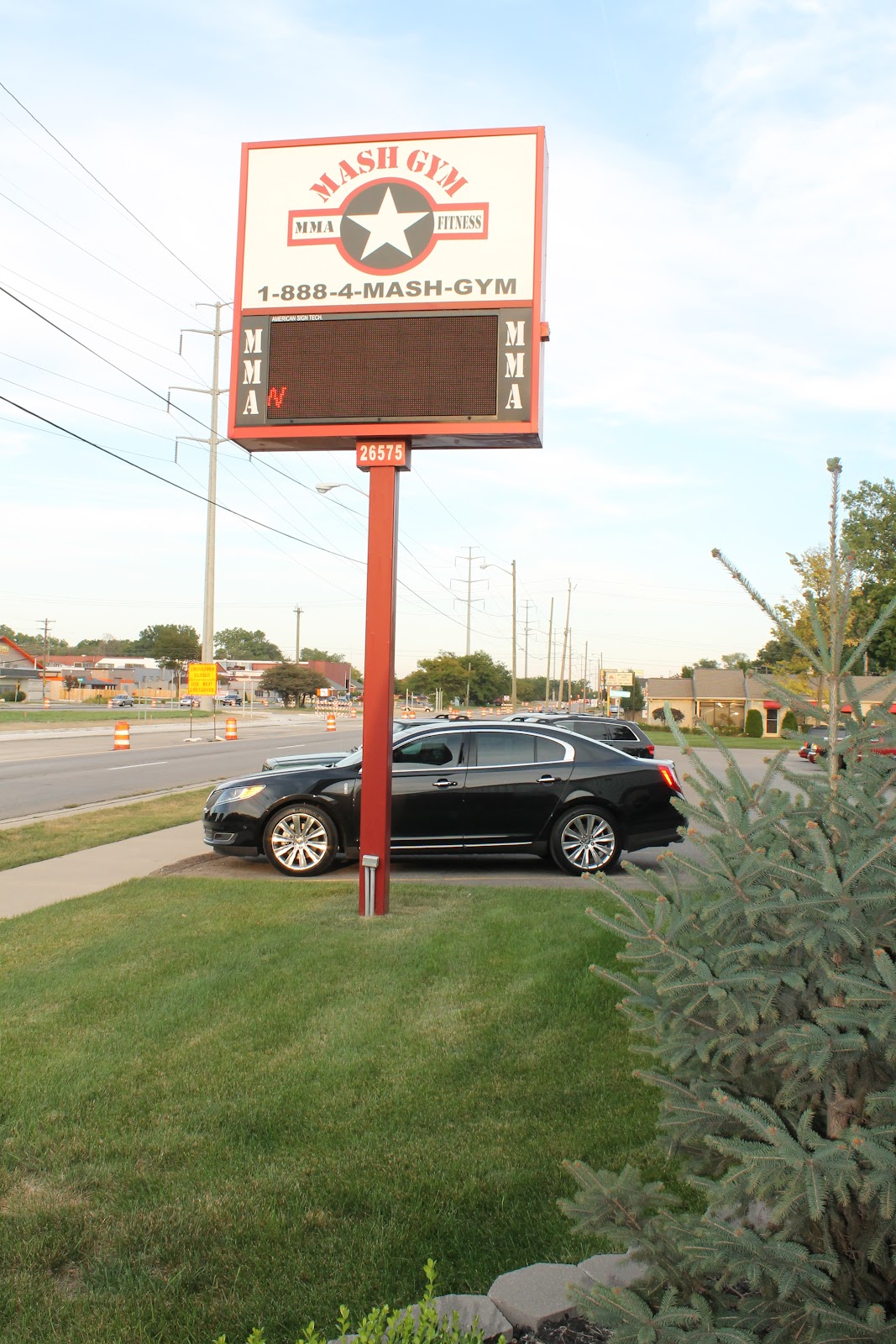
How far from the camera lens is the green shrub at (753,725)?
5903cm

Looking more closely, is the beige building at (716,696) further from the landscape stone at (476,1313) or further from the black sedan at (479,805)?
the landscape stone at (476,1313)

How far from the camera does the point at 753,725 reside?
195 ft

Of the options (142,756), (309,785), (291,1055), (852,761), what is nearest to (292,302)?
(309,785)

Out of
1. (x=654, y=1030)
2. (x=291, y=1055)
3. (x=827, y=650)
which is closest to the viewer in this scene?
(x=654, y=1030)

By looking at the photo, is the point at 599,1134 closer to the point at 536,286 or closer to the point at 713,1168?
the point at 713,1168

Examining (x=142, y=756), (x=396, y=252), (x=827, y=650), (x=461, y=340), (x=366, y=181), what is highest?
(x=366, y=181)

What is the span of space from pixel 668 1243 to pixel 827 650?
1.34 meters

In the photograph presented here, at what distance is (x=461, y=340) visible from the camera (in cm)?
820

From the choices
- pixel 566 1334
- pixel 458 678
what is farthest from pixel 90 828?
pixel 458 678

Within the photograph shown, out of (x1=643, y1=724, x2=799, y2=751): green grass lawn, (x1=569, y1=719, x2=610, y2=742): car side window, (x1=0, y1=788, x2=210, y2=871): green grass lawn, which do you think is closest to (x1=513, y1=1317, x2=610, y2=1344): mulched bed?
(x1=0, y1=788, x2=210, y2=871): green grass lawn

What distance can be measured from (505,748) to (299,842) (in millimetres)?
2274

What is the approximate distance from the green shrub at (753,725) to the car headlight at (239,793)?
169ft

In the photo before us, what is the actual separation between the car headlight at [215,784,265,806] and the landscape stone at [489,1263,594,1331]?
8022mm

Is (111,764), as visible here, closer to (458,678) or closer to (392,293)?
(392,293)
